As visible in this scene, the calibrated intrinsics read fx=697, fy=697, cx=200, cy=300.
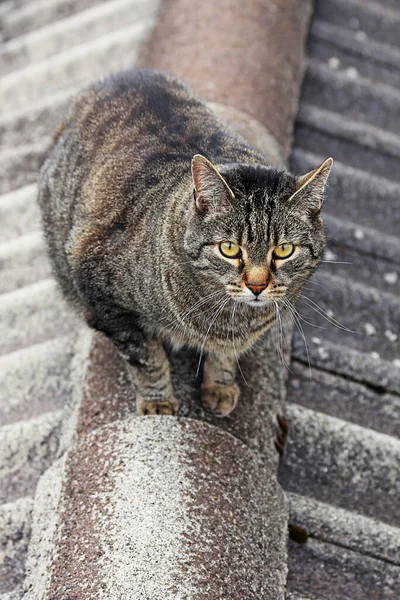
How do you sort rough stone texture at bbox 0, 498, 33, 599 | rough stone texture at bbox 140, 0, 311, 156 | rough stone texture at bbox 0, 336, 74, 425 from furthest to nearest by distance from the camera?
rough stone texture at bbox 140, 0, 311, 156 < rough stone texture at bbox 0, 336, 74, 425 < rough stone texture at bbox 0, 498, 33, 599

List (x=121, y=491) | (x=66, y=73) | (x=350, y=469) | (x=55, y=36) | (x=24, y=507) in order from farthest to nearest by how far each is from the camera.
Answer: (x=55, y=36), (x=66, y=73), (x=350, y=469), (x=24, y=507), (x=121, y=491)

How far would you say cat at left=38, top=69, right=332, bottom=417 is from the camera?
1.75m

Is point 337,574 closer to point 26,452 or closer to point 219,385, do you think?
point 219,385

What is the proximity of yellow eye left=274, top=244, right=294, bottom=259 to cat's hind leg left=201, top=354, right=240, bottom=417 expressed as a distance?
14.2 inches

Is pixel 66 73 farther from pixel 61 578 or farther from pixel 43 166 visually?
pixel 61 578

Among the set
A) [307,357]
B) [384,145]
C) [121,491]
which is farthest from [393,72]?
[121,491]

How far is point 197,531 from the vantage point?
1.38m

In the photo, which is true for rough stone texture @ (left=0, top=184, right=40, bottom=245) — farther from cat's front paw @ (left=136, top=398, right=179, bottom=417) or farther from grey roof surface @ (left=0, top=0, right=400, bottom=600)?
cat's front paw @ (left=136, top=398, right=179, bottom=417)

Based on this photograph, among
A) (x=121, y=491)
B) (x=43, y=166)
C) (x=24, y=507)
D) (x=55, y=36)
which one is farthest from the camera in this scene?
(x=55, y=36)

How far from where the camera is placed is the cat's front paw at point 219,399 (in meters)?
1.78

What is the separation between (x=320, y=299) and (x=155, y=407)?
0.85 metres

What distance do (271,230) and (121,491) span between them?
73 centimetres

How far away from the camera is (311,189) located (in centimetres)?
174

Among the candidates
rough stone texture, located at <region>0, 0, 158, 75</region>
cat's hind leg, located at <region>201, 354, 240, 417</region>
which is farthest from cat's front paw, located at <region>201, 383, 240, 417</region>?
rough stone texture, located at <region>0, 0, 158, 75</region>
